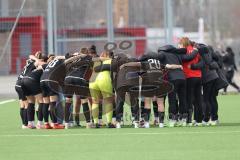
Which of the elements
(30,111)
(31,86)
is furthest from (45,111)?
(31,86)

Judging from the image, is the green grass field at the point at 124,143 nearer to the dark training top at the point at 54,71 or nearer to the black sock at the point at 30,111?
the black sock at the point at 30,111

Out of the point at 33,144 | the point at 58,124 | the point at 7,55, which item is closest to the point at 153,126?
the point at 58,124

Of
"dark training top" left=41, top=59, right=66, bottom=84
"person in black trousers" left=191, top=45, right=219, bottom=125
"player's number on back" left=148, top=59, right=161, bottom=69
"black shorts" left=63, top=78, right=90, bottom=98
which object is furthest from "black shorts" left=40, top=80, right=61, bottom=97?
"person in black trousers" left=191, top=45, right=219, bottom=125

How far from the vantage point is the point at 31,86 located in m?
22.9

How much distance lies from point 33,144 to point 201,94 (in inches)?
215

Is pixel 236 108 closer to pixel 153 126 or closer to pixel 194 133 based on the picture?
pixel 153 126

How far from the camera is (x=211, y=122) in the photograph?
2320cm

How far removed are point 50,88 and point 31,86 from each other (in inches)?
18.0

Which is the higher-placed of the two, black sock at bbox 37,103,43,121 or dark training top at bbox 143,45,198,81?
dark training top at bbox 143,45,198,81

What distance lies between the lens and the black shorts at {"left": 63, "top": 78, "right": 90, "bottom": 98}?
2252 centimetres

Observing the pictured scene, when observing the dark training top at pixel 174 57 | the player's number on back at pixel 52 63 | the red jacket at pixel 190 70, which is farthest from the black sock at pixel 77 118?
the red jacket at pixel 190 70

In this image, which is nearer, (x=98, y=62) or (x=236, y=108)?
(x=98, y=62)

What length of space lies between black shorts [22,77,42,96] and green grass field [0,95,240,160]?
0.93 m

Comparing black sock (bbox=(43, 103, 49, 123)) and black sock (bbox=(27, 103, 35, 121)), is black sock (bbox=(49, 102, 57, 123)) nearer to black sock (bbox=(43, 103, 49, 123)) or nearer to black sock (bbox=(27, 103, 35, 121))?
black sock (bbox=(43, 103, 49, 123))
